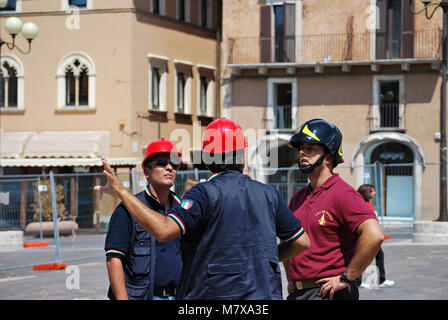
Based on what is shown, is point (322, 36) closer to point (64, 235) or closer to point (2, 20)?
point (2, 20)

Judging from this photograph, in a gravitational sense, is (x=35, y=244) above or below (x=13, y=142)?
below

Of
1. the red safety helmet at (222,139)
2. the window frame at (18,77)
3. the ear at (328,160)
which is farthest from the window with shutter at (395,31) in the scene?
the red safety helmet at (222,139)

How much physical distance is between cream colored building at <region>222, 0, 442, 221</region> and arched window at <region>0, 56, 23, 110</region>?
821 centimetres

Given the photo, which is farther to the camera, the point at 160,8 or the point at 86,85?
the point at 160,8

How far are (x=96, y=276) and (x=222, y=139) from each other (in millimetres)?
12310

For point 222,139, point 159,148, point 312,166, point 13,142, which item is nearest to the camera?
point 222,139

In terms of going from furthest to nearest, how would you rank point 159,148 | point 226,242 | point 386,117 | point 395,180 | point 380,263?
point 386,117 < point 395,180 < point 380,263 < point 159,148 < point 226,242

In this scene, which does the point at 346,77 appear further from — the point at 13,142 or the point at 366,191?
the point at 366,191

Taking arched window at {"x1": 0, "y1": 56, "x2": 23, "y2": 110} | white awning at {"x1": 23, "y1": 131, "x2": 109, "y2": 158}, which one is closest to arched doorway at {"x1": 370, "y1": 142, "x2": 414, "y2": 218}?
white awning at {"x1": 23, "y1": 131, "x2": 109, "y2": 158}

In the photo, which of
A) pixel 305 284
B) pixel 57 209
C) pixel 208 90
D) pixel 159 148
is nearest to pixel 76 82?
pixel 208 90

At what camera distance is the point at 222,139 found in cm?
468

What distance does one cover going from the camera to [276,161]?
3750 cm

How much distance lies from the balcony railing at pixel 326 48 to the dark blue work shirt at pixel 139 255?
96.4ft
